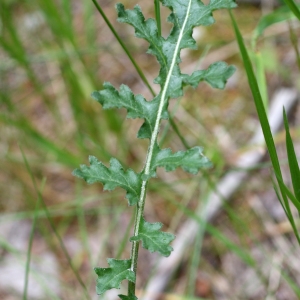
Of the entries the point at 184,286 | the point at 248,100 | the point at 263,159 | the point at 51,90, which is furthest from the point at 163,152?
the point at 51,90

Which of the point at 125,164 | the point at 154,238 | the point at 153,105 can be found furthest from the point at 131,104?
the point at 125,164

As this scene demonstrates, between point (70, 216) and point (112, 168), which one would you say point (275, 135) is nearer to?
point (70, 216)

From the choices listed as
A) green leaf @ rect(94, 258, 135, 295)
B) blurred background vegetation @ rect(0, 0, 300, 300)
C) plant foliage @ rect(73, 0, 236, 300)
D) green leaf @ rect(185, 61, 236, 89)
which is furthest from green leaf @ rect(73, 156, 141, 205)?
blurred background vegetation @ rect(0, 0, 300, 300)

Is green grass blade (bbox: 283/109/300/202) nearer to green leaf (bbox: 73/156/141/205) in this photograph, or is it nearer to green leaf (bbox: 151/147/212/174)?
green leaf (bbox: 151/147/212/174)

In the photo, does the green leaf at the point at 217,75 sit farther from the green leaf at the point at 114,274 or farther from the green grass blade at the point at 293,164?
the green leaf at the point at 114,274

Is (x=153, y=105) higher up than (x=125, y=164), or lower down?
lower down

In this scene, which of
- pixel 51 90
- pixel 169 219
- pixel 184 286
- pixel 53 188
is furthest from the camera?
pixel 51 90

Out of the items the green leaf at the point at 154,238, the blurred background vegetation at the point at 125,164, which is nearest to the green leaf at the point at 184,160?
the green leaf at the point at 154,238

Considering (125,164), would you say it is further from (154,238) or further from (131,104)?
(154,238)
